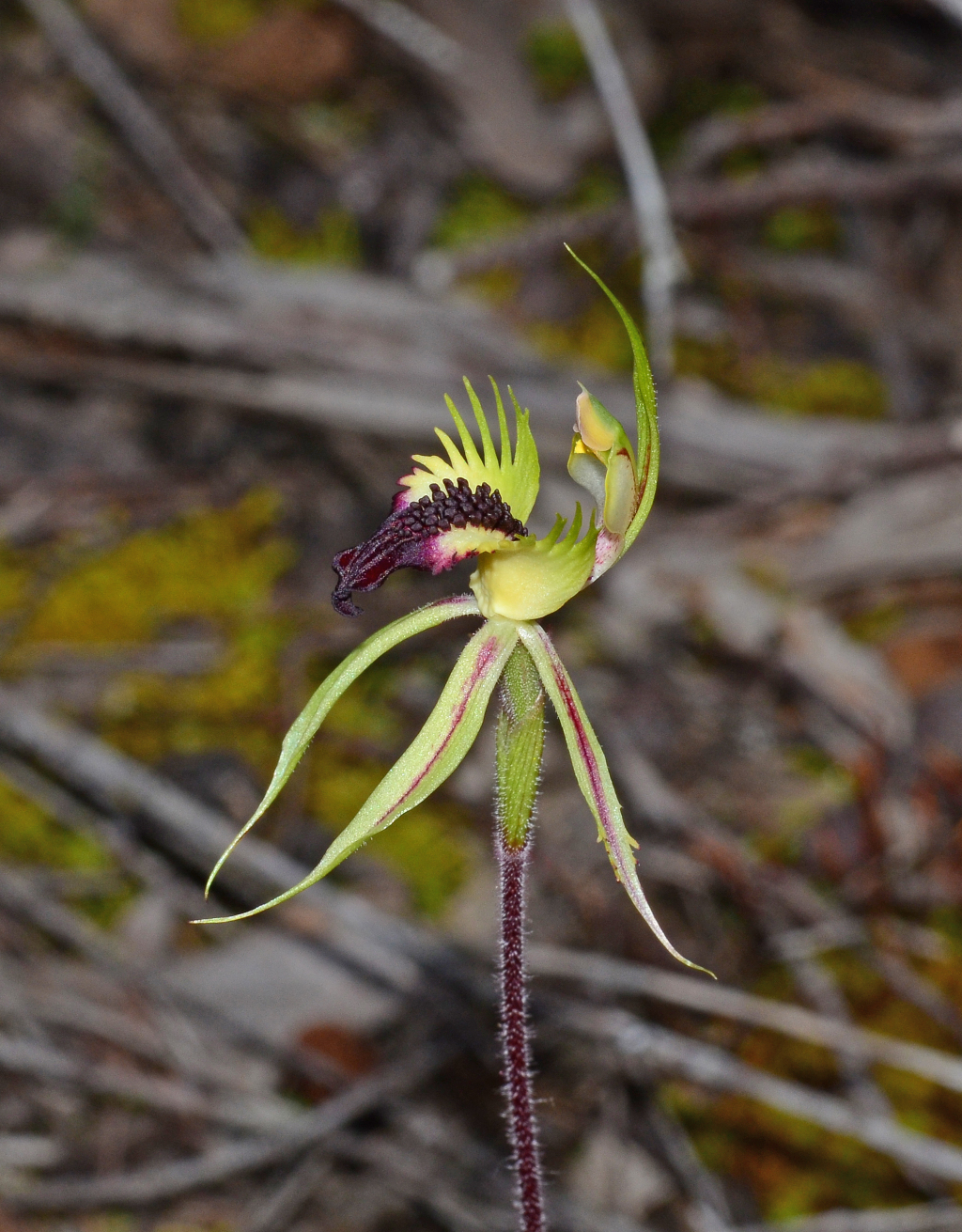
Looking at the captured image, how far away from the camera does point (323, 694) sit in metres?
1.27

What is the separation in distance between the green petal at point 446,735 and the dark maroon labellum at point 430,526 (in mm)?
104

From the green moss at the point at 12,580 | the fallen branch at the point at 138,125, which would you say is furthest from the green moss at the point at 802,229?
the green moss at the point at 12,580

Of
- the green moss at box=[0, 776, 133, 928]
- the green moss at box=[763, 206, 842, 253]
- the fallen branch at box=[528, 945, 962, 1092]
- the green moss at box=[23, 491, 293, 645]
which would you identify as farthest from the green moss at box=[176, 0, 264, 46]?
the fallen branch at box=[528, 945, 962, 1092]

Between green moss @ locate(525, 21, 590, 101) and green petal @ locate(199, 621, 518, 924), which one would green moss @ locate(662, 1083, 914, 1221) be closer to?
green petal @ locate(199, 621, 518, 924)

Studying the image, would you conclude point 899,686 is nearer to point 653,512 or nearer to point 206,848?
point 653,512

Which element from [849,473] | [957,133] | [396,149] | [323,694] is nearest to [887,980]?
[849,473]

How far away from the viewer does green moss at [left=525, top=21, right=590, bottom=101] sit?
423cm

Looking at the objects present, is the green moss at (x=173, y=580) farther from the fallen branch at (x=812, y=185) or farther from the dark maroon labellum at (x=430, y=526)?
the dark maroon labellum at (x=430, y=526)

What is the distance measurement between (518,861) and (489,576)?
314 mm

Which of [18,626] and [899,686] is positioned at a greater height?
[18,626]

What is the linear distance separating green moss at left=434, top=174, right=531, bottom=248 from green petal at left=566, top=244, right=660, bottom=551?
3112 mm

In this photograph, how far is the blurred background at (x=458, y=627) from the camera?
88.5 inches

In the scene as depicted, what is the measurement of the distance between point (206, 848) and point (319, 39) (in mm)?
3321

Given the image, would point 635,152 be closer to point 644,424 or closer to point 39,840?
point 644,424
